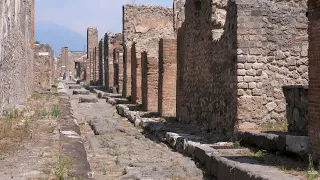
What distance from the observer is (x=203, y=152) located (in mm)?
7098

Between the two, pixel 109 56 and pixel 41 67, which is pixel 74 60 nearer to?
pixel 109 56

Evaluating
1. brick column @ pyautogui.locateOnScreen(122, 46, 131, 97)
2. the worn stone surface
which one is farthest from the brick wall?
brick column @ pyautogui.locateOnScreen(122, 46, 131, 97)

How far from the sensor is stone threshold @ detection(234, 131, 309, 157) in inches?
221

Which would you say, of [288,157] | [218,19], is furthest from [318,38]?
[218,19]

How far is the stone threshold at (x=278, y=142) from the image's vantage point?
5.62 metres

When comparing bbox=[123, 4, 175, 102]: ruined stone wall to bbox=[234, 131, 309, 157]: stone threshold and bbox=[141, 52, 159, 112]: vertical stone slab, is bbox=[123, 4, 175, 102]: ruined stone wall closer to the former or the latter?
bbox=[141, 52, 159, 112]: vertical stone slab

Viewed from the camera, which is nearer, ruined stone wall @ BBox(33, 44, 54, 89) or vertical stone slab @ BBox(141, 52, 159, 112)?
vertical stone slab @ BBox(141, 52, 159, 112)

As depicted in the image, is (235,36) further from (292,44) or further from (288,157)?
(288,157)

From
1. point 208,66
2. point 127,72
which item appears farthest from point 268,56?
point 127,72

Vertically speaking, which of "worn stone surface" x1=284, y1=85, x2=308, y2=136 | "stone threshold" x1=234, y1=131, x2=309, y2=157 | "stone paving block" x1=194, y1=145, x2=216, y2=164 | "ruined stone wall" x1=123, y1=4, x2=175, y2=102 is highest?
"ruined stone wall" x1=123, y1=4, x2=175, y2=102

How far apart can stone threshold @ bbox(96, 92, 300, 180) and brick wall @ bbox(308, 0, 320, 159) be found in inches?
22.2

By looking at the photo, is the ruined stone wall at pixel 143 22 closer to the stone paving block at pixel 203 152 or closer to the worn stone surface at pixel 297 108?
the stone paving block at pixel 203 152

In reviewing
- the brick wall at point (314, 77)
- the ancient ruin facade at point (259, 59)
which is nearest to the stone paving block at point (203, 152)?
the ancient ruin facade at point (259, 59)

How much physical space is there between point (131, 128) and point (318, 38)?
741 cm
